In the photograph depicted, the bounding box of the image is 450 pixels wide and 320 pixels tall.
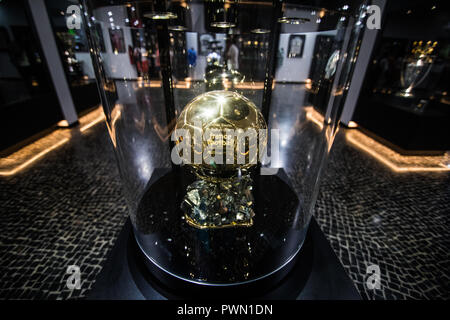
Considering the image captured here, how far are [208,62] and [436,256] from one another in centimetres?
270

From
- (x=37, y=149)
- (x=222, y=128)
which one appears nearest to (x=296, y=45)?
(x=222, y=128)

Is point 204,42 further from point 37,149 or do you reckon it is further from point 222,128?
point 37,149

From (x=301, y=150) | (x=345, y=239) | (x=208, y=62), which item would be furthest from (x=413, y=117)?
(x=208, y=62)

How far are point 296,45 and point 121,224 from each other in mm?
2245

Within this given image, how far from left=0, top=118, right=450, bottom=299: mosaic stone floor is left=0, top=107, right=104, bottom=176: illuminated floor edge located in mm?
209

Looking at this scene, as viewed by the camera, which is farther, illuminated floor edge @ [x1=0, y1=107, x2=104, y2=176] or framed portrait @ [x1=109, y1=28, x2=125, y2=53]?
illuminated floor edge @ [x1=0, y1=107, x2=104, y2=176]

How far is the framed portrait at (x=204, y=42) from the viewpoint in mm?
1555

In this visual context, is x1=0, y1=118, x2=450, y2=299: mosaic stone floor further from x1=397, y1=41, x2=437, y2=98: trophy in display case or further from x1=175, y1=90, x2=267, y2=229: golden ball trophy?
x1=397, y1=41, x2=437, y2=98: trophy in display case

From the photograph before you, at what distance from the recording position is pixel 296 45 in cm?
138

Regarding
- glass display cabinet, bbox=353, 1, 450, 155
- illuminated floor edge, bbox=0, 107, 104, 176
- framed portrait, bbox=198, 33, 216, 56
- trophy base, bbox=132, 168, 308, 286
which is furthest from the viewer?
glass display cabinet, bbox=353, 1, 450, 155

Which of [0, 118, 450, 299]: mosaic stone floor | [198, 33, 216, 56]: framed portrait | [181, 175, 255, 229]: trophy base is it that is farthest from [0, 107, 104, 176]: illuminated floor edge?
[198, 33, 216, 56]: framed portrait

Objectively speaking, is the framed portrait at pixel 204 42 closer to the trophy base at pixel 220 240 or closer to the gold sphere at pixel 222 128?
the gold sphere at pixel 222 128

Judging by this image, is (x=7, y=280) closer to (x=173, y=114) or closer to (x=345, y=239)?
(x=173, y=114)

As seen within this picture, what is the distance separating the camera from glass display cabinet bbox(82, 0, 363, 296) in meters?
1.11
